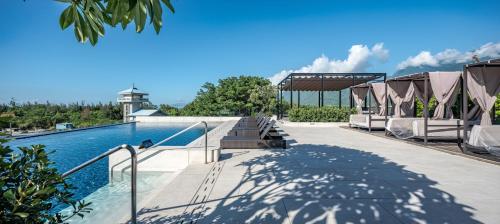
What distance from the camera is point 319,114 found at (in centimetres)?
1575

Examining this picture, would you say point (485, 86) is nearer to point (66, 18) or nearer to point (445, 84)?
point (445, 84)

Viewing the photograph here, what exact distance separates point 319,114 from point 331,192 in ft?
41.9

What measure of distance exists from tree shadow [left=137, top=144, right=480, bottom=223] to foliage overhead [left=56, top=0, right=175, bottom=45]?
6.51ft

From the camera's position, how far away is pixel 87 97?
33.1 metres

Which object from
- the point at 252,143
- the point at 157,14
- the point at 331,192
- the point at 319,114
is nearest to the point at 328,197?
the point at 331,192

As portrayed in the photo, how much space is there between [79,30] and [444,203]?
3.93 m

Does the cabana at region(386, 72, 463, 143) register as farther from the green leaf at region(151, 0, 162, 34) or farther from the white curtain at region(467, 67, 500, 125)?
the green leaf at region(151, 0, 162, 34)

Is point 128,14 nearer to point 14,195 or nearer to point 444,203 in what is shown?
point 14,195

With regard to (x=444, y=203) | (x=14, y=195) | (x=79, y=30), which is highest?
(x=79, y=30)

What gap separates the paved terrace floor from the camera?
2.71 m

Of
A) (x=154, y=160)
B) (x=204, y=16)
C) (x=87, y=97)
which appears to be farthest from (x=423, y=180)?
(x=87, y=97)

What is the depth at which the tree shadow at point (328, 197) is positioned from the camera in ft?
8.75

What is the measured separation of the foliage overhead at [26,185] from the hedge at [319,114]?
15159 mm

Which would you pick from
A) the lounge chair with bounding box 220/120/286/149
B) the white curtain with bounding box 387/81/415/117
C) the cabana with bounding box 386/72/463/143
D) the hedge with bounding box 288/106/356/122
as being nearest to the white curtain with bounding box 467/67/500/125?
the cabana with bounding box 386/72/463/143
